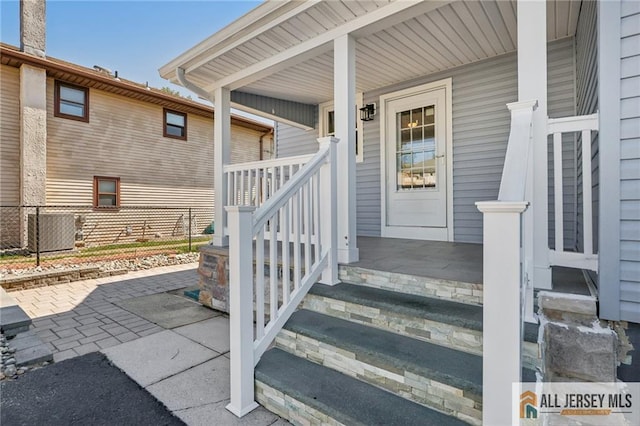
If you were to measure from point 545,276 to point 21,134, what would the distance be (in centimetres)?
1020

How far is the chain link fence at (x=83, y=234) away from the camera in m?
6.76

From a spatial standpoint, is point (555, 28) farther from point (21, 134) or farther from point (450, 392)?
point (21, 134)

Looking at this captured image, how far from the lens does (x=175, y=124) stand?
34.8 ft

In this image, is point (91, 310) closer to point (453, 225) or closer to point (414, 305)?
point (414, 305)

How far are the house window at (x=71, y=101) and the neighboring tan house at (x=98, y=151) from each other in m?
0.02

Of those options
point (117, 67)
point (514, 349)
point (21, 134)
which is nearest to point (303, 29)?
point (514, 349)

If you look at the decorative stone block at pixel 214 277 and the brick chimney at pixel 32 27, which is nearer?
the decorative stone block at pixel 214 277

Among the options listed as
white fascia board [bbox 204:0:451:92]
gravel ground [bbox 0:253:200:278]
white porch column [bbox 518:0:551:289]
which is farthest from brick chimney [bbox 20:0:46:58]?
white porch column [bbox 518:0:551:289]

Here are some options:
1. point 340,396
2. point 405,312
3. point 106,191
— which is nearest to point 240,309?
point 340,396

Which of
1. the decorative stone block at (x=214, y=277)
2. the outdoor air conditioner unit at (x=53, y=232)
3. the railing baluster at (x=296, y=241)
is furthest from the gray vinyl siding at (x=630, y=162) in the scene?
the outdoor air conditioner unit at (x=53, y=232)

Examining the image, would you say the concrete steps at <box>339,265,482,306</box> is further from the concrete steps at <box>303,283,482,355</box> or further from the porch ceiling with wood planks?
the porch ceiling with wood planks

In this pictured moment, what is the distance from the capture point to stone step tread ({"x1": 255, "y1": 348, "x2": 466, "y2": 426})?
1531 mm

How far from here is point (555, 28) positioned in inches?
130

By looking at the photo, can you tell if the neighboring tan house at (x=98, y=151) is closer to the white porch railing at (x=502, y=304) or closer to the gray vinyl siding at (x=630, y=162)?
the white porch railing at (x=502, y=304)
